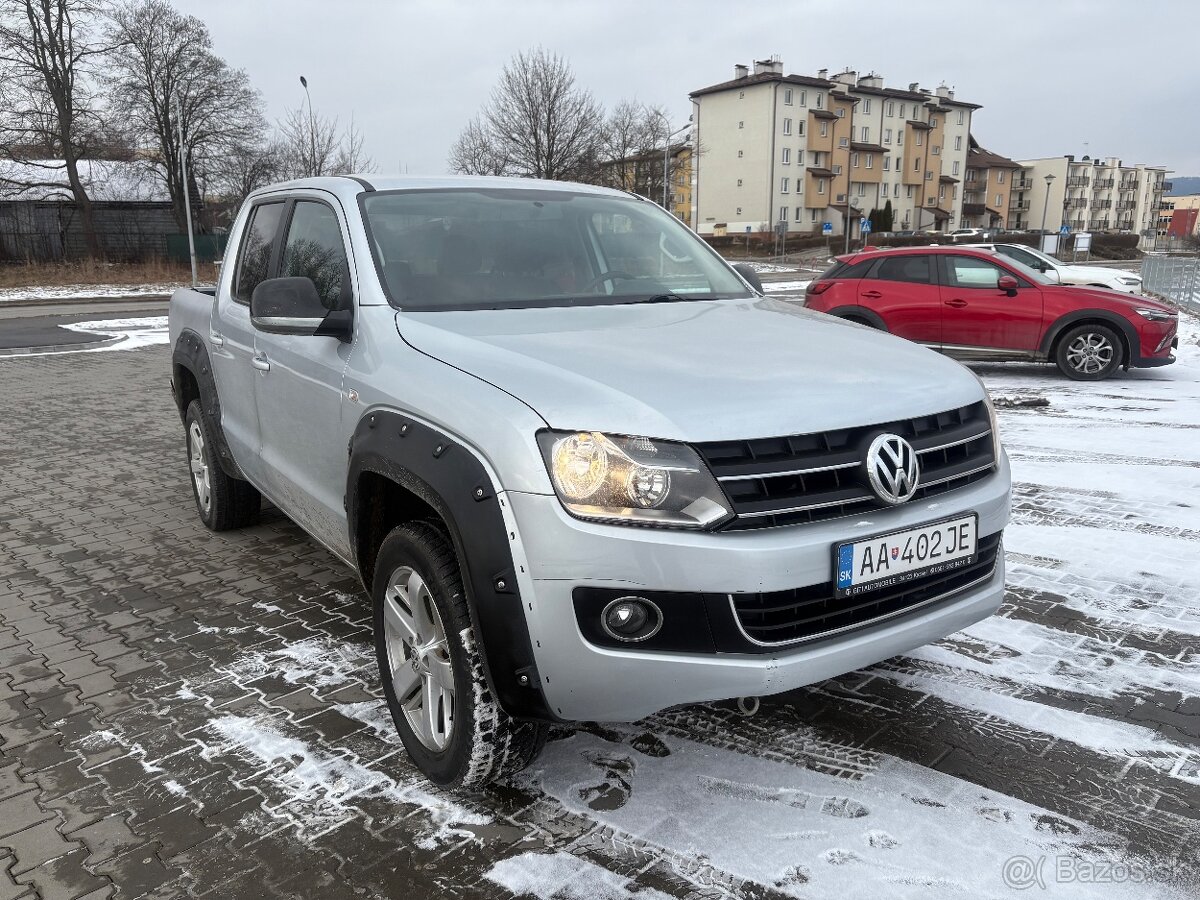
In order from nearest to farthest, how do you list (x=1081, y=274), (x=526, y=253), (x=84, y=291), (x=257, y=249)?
(x=526, y=253)
(x=257, y=249)
(x=1081, y=274)
(x=84, y=291)

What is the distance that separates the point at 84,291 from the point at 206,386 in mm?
30002

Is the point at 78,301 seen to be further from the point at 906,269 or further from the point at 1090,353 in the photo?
the point at 1090,353

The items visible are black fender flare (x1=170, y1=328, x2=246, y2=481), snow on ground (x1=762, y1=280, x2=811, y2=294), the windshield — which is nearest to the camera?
the windshield

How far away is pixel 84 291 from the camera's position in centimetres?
3041

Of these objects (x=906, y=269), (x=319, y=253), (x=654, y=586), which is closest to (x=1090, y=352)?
(x=906, y=269)

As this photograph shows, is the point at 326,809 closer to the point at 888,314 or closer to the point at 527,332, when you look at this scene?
the point at 527,332

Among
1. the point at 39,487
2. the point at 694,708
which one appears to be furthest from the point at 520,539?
the point at 39,487

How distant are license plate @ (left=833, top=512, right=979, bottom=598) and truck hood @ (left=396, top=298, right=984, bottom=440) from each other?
0.32 m

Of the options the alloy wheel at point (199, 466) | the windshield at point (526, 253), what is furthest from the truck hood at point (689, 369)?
the alloy wheel at point (199, 466)

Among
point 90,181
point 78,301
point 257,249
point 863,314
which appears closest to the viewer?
point 257,249

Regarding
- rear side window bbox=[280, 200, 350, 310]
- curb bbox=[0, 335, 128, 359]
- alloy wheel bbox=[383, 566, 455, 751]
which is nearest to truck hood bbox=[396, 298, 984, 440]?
rear side window bbox=[280, 200, 350, 310]

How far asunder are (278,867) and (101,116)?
4211cm

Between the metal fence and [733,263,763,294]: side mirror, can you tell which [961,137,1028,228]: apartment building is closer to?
the metal fence

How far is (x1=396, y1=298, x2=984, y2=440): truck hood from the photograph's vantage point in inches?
91.4
